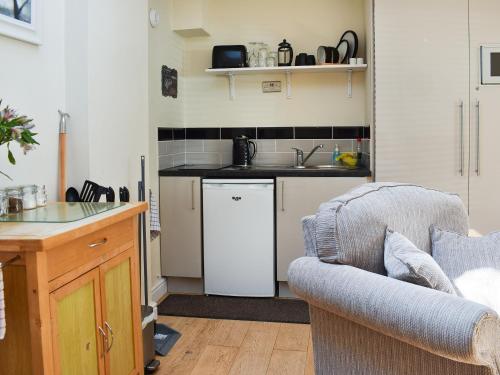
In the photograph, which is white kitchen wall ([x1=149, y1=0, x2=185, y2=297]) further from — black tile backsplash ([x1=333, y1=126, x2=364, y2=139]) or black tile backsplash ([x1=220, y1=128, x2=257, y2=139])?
black tile backsplash ([x1=333, y1=126, x2=364, y2=139])

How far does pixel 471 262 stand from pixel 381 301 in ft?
2.11

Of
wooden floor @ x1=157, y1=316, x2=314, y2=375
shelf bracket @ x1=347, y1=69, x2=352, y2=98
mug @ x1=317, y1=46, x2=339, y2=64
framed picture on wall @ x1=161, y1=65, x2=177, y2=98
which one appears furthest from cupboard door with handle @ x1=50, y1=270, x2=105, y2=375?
Answer: shelf bracket @ x1=347, y1=69, x2=352, y2=98

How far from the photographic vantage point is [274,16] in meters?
4.57

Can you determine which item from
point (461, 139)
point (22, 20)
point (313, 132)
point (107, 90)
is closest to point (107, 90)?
point (107, 90)

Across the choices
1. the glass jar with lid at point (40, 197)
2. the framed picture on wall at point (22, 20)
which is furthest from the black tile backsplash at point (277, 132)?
the glass jar with lid at point (40, 197)

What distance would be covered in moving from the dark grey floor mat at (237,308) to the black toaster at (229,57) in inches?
68.1

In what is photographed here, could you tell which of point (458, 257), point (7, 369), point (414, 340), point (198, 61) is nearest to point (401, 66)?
point (198, 61)

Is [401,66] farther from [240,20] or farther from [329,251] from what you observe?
[329,251]

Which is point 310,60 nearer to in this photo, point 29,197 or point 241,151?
point 241,151

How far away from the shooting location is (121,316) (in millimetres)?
2260

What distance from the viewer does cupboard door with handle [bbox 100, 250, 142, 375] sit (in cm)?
213

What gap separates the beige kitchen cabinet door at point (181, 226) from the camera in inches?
163

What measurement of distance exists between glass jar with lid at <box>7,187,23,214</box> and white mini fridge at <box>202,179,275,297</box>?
80.3 inches

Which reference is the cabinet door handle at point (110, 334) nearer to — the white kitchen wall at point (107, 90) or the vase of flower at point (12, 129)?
the vase of flower at point (12, 129)
